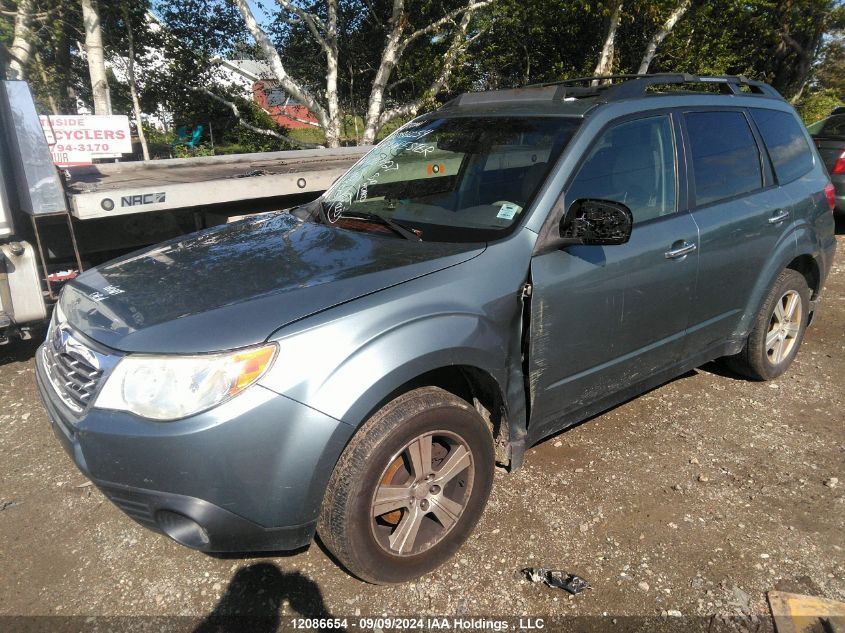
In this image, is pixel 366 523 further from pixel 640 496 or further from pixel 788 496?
pixel 788 496

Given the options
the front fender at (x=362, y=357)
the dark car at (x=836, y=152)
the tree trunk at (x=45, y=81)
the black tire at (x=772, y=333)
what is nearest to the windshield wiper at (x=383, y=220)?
the front fender at (x=362, y=357)

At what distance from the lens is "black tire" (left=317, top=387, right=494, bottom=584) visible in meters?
2.13

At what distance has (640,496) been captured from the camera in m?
3.02

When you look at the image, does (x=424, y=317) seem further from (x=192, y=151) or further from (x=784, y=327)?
(x=192, y=151)

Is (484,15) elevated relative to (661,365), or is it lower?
elevated

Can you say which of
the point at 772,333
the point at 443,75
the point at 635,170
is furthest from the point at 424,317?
the point at 443,75

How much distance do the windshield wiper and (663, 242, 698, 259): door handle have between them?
127cm

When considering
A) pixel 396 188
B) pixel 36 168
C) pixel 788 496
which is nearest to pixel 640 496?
pixel 788 496

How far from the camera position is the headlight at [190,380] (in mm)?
1921

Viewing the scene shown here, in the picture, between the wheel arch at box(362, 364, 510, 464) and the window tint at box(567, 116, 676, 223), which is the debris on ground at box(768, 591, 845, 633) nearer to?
the wheel arch at box(362, 364, 510, 464)

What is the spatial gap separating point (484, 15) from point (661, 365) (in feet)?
46.1

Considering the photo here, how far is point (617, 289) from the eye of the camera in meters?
2.79

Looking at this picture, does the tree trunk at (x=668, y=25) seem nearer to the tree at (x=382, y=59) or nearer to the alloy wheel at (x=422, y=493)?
the tree at (x=382, y=59)

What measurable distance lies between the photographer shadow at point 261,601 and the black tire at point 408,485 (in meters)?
0.25
